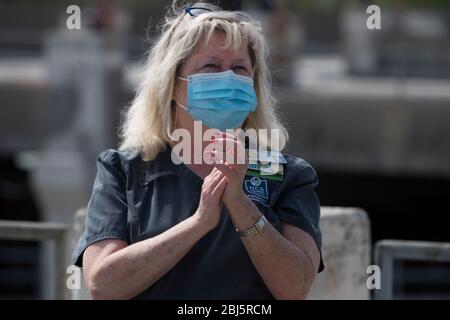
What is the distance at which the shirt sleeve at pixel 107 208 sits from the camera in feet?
9.52

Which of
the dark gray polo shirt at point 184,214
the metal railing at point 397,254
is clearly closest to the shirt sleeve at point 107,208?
the dark gray polo shirt at point 184,214

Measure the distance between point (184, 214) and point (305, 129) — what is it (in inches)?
419

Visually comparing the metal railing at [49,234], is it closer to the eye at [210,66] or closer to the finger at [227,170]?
the eye at [210,66]

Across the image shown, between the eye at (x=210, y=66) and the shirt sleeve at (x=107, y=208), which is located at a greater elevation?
the eye at (x=210, y=66)

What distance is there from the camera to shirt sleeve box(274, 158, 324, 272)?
297 centimetres

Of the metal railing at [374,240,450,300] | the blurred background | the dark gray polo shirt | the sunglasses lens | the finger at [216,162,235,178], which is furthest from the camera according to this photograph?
the blurred background

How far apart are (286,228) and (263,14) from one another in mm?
13462

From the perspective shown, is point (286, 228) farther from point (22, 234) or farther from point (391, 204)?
point (391, 204)

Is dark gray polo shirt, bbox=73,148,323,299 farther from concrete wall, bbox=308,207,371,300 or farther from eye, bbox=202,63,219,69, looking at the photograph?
concrete wall, bbox=308,207,371,300

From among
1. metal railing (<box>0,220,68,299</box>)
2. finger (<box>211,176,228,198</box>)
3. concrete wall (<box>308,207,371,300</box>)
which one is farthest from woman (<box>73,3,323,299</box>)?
metal railing (<box>0,220,68,299</box>)

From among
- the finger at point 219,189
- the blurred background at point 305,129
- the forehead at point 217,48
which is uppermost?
the forehead at point 217,48

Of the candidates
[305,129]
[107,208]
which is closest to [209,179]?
[107,208]

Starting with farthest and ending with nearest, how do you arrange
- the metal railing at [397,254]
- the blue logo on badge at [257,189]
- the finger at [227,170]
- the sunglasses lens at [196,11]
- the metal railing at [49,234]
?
the metal railing at [49,234], the metal railing at [397,254], the sunglasses lens at [196,11], the blue logo on badge at [257,189], the finger at [227,170]

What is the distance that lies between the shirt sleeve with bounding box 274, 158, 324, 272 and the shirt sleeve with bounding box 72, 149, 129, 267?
0.45 metres
